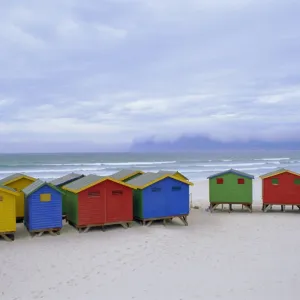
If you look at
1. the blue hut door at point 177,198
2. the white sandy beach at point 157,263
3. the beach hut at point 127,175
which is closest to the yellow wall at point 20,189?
the white sandy beach at point 157,263

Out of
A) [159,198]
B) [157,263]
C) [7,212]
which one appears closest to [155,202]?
[159,198]

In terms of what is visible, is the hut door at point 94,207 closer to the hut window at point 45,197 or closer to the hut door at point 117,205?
the hut door at point 117,205

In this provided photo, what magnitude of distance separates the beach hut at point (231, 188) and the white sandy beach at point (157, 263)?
366 centimetres

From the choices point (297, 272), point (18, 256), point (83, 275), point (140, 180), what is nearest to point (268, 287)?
point (297, 272)

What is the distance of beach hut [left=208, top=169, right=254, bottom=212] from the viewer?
67.8ft

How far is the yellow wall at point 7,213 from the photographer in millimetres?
14133

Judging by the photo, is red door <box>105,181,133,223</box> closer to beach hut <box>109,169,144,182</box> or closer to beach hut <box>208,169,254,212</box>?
beach hut <box>109,169,144,182</box>

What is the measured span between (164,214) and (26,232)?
5.99m

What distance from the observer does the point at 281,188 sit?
67.3 ft

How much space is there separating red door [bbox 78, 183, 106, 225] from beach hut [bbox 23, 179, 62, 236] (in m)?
0.93

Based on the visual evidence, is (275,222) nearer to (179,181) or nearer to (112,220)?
(179,181)

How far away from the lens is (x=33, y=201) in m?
14.9

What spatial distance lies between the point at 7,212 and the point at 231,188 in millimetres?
11903

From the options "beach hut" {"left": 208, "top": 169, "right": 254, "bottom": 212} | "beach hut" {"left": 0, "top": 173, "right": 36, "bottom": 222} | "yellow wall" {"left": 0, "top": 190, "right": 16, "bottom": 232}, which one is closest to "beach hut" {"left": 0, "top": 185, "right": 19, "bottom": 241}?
"yellow wall" {"left": 0, "top": 190, "right": 16, "bottom": 232}
